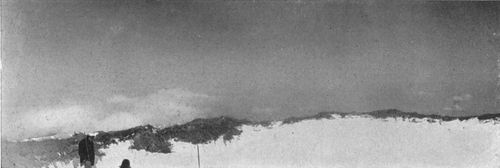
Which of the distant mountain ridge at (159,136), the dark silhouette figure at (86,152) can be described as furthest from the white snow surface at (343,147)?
the dark silhouette figure at (86,152)

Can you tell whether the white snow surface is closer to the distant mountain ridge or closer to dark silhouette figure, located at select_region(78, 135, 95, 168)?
the distant mountain ridge

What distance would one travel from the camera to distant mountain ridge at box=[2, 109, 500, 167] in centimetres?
1712

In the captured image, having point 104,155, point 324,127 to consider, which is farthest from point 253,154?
point 104,155

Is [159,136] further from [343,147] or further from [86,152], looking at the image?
[343,147]

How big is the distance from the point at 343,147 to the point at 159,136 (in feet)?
23.7

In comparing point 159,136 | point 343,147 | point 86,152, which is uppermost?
point 159,136

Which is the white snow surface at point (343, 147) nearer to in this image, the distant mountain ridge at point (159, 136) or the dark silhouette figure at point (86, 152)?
the distant mountain ridge at point (159, 136)

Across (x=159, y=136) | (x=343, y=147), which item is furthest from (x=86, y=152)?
(x=343, y=147)

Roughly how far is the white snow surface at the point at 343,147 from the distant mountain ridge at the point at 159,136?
1.24 ft

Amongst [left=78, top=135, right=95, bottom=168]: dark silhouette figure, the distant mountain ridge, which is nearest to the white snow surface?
the distant mountain ridge

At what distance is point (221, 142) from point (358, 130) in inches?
196

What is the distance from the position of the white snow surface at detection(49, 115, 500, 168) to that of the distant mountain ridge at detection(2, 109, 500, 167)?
377 mm

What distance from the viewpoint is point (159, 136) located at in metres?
20.0

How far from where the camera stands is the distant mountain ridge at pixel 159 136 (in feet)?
56.2
